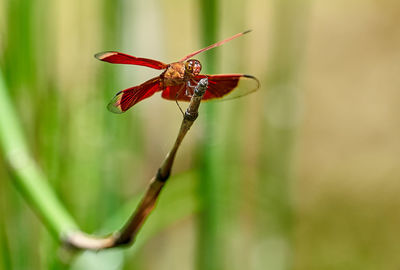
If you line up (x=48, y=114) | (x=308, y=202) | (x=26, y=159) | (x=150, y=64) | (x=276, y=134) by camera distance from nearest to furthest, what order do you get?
(x=150, y=64), (x=26, y=159), (x=48, y=114), (x=276, y=134), (x=308, y=202)

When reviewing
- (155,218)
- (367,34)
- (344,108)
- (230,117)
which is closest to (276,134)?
(230,117)

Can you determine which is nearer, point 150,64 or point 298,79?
point 150,64

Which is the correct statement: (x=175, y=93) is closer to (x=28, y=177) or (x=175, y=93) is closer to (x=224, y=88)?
(x=224, y=88)

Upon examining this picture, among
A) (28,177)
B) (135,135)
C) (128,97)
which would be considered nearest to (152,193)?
(128,97)

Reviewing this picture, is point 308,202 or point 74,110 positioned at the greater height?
point 74,110

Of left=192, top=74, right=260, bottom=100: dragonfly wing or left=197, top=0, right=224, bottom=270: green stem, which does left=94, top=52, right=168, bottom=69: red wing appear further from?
left=197, top=0, right=224, bottom=270: green stem

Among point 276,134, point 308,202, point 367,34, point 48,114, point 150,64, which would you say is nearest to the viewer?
point 150,64

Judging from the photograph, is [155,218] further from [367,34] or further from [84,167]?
[367,34]
